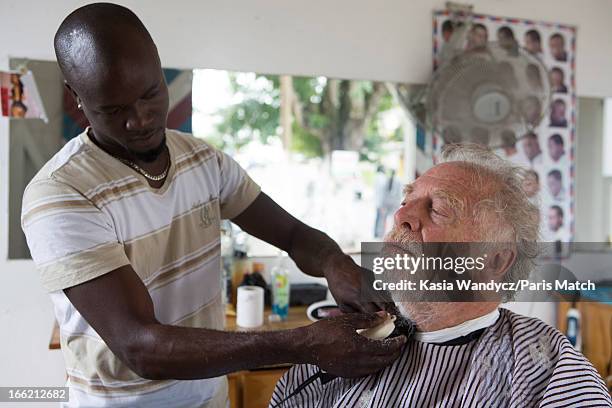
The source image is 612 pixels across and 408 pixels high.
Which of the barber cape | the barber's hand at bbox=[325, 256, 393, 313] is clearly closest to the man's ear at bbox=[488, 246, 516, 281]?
the barber cape

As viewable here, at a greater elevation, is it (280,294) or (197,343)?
(197,343)

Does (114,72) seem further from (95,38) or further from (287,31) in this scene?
(287,31)

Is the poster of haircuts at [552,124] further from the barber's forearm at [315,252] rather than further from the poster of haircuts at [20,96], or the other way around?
the poster of haircuts at [20,96]

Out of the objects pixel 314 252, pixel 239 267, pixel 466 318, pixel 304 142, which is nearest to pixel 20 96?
pixel 239 267

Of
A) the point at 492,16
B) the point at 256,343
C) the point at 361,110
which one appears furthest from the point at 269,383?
the point at 361,110

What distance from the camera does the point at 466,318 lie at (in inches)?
46.5

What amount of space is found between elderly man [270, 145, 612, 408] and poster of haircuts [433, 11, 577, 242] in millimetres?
1550

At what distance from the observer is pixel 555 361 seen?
3.38 feet

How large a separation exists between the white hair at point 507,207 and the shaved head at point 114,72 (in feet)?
2.38

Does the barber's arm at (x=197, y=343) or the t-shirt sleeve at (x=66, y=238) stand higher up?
the t-shirt sleeve at (x=66, y=238)

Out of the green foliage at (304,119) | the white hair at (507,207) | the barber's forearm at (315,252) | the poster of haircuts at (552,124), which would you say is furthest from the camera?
the green foliage at (304,119)

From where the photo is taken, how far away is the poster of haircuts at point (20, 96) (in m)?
2.19

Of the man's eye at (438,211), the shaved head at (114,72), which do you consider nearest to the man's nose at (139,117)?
the shaved head at (114,72)

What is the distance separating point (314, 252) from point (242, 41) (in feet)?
4.55
